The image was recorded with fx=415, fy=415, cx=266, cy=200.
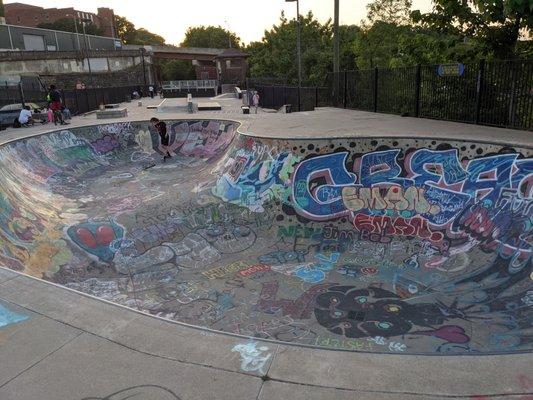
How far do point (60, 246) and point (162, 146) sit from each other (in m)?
8.49

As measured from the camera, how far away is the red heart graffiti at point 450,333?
560 cm

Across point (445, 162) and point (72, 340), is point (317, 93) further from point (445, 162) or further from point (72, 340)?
point (72, 340)

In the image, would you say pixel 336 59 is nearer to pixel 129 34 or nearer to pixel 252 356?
pixel 252 356

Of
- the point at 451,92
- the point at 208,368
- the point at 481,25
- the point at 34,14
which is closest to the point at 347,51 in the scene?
the point at 481,25

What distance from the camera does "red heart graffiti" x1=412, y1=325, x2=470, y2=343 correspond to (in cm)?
560

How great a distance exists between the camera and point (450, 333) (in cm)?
575

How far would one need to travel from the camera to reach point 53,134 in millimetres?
16234

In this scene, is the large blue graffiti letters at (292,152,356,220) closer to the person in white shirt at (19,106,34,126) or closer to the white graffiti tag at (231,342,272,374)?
the white graffiti tag at (231,342,272,374)

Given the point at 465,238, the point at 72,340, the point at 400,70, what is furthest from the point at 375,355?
the point at 400,70

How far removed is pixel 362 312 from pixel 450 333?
4.20ft

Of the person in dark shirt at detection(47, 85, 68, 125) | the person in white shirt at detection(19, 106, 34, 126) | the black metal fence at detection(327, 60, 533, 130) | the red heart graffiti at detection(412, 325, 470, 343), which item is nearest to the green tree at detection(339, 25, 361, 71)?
the black metal fence at detection(327, 60, 533, 130)

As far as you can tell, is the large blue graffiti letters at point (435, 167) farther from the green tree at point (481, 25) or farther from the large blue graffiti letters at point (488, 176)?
the green tree at point (481, 25)

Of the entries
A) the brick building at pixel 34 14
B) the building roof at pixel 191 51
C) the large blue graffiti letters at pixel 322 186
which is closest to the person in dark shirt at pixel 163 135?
the large blue graffiti letters at pixel 322 186

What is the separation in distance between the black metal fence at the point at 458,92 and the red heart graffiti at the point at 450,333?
23.1 ft
